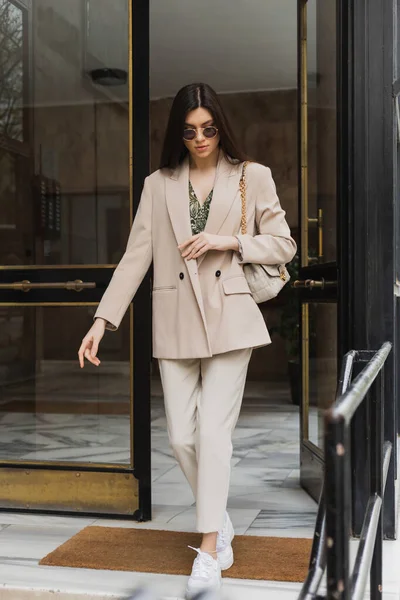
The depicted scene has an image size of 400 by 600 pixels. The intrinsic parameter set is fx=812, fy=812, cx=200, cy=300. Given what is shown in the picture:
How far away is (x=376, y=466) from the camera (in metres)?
1.97

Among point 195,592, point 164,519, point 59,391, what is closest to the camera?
point 195,592

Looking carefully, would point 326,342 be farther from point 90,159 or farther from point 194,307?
point 90,159

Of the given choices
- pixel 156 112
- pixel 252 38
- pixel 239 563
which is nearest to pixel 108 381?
pixel 239 563

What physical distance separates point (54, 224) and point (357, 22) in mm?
1656

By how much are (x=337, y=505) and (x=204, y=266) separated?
1518 millimetres

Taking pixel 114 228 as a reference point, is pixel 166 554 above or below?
below

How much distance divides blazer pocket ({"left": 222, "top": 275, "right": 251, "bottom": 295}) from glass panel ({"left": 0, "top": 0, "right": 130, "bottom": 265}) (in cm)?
101

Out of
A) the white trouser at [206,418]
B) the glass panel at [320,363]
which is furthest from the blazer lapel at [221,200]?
the glass panel at [320,363]

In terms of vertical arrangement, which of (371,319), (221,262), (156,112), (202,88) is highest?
(156,112)

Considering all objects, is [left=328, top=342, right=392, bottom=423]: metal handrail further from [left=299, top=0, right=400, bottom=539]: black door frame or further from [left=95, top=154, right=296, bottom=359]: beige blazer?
[left=299, top=0, right=400, bottom=539]: black door frame

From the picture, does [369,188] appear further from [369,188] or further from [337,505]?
[337,505]

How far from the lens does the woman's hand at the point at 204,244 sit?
239cm

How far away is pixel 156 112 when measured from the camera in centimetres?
838

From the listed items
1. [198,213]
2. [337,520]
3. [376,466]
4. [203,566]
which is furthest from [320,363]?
[337,520]
